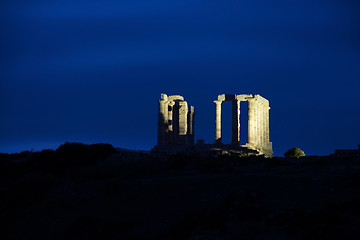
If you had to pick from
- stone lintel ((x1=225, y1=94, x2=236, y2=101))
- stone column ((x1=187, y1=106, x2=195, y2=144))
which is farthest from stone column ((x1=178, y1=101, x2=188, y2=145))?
stone lintel ((x1=225, y1=94, x2=236, y2=101))

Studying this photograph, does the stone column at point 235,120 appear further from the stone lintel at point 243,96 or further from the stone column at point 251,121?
the stone column at point 251,121

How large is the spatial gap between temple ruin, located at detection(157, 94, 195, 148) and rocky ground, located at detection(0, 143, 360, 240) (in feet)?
77.0

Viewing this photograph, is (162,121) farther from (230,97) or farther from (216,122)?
(230,97)

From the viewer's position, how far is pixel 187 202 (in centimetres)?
2903

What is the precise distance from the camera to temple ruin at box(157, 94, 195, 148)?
63.4m

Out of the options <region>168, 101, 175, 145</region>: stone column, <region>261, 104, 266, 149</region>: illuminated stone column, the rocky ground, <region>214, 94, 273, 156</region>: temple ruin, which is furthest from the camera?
<region>261, 104, 266, 149</region>: illuminated stone column

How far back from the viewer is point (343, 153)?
4731 cm

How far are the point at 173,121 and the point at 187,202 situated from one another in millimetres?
37616

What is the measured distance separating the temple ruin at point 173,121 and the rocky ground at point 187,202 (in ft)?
77.0

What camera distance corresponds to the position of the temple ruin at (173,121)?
63.4 m

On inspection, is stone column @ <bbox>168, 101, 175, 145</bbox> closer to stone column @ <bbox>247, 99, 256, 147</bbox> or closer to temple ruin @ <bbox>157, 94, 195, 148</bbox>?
temple ruin @ <bbox>157, 94, 195, 148</bbox>

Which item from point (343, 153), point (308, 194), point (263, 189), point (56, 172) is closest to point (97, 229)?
point (263, 189)

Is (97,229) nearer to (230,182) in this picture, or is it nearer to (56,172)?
(230,182)

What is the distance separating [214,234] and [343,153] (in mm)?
26446
